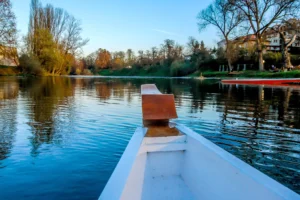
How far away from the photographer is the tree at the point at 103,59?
8156cm

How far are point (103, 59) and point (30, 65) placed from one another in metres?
42.4

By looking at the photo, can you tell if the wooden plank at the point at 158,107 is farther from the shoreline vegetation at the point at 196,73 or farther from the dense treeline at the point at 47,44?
the dense treeline at the point at 47,44

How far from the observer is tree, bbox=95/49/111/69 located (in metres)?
81.6

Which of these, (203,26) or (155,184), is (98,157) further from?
(203,26)

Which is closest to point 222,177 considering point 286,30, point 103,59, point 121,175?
point 121,175

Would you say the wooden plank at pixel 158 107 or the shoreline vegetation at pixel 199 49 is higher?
the shoreline vegetation at pixel 199 49

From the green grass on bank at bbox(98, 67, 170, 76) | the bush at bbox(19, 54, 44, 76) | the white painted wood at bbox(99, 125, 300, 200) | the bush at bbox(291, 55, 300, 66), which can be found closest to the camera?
the white painted wood at bbox(99, 125, 300, 200)

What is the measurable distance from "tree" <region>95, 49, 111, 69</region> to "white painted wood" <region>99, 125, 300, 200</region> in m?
80.3

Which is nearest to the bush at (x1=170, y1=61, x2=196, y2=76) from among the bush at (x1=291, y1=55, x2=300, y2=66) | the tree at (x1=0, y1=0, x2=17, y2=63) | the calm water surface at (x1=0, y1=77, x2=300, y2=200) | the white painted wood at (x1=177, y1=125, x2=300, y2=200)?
the bush at (x1=291, y1=55, x2=300, y2=66)

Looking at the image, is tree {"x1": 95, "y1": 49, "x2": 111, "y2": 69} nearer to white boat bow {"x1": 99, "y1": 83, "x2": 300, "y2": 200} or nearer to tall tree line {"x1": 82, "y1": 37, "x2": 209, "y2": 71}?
tall tree line {"x1": 82, "y1": 37, "x2": 209, "y2": 71}

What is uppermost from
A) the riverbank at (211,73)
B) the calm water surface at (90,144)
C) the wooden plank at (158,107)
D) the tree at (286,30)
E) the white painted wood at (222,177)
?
the tree at (286,30)

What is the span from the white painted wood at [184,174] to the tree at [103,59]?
263 feet

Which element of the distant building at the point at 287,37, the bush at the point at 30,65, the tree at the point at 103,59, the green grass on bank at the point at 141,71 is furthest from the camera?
the tree at the point at 103,59

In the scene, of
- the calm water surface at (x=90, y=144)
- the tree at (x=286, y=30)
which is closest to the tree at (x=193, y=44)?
the tree at (x=286, y=30)
